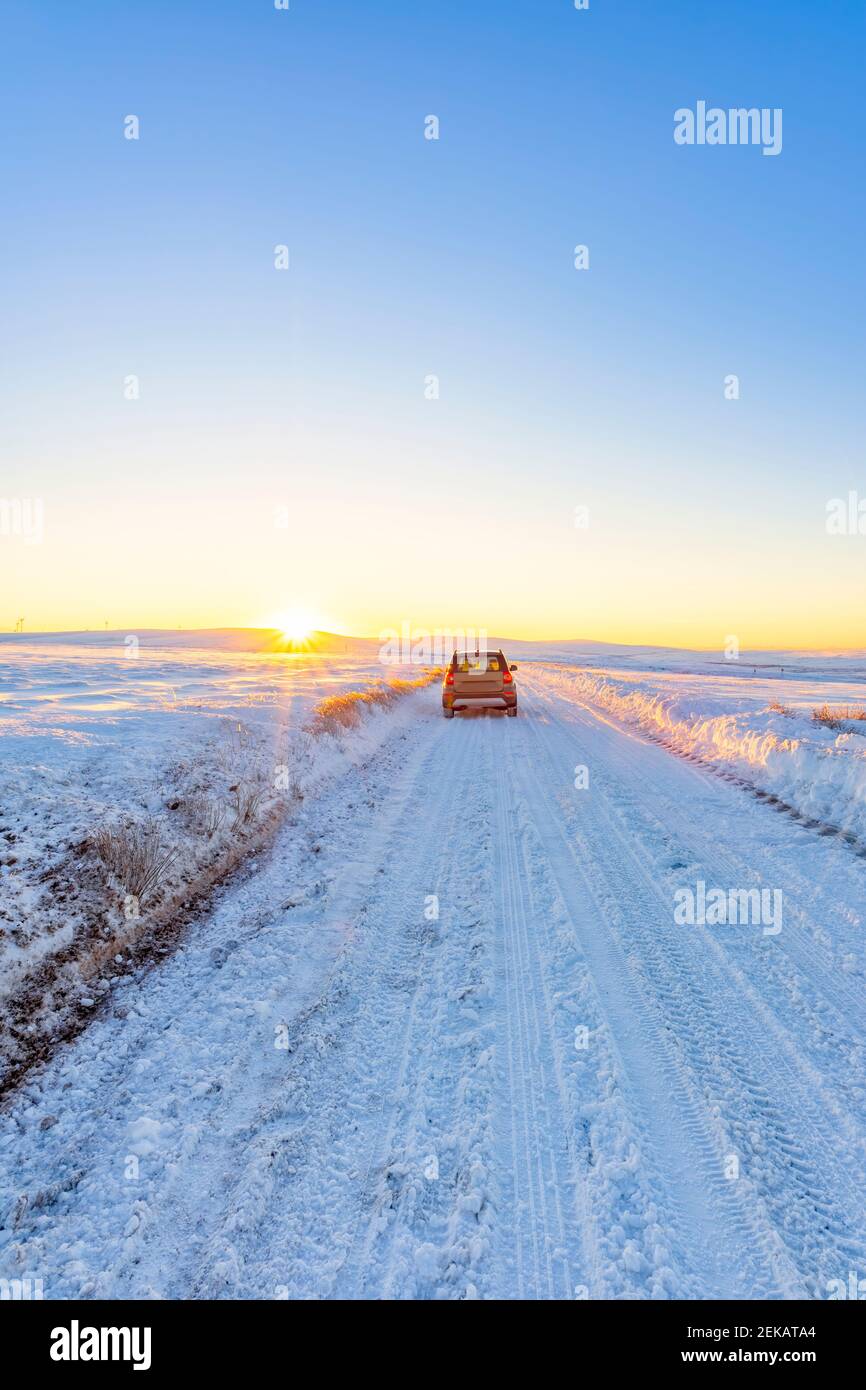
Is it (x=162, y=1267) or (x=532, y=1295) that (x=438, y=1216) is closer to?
(x=532, y=1295)

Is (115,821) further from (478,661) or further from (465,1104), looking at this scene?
(478,661)

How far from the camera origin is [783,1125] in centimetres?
324

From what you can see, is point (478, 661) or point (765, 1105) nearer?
point (765, 1105)

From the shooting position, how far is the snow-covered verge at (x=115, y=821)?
4508mm

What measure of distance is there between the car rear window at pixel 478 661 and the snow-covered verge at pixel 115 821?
6.36 metres

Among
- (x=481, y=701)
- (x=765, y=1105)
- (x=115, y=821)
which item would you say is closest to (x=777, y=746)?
(x=765, y=1105)

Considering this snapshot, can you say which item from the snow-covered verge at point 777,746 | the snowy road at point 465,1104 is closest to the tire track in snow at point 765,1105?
the snowy road at point 465,1104

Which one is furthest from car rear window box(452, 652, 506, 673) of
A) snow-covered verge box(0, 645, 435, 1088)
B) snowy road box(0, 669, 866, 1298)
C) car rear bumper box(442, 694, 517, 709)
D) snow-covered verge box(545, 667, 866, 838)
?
snowy road box(0, 669, 866, 1298)

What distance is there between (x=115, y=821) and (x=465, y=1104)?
456 centimetres

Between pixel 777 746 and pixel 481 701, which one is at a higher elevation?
pixel 481 701

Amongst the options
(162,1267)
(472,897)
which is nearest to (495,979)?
(472,897)

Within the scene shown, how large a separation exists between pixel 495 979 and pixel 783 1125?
6.35 feet

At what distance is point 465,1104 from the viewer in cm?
337

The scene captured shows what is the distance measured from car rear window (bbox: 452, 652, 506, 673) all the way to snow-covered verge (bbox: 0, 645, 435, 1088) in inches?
250
